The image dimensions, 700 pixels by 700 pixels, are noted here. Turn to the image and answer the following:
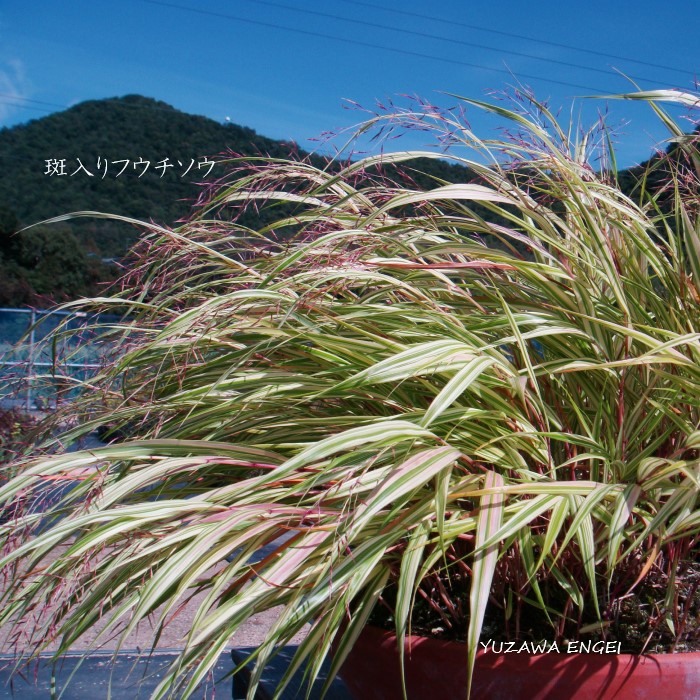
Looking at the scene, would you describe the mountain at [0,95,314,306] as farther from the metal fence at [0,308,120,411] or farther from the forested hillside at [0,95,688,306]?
the metal fence at [0,308,120,411]

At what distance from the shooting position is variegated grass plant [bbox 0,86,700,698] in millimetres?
748

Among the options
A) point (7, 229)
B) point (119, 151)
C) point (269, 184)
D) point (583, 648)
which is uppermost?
point (119, 151)

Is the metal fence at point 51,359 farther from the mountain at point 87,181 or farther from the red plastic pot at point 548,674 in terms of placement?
the mountain at point 87,181

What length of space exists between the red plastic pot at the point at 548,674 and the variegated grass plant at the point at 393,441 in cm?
7

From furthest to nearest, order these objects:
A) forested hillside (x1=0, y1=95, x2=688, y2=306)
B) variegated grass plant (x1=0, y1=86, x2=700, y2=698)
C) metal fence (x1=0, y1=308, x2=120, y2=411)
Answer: forested hillside (x1=0, y1=95, x2=688, y2=306)
metal fence (x1=0, y1=308, x2=120, y2=411)
variegated grass plant (x1=0, y1=86, x2=700, y2=698)

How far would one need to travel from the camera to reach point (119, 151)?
2202cm

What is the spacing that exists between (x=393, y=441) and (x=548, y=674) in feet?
0.94

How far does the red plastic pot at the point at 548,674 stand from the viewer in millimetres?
768

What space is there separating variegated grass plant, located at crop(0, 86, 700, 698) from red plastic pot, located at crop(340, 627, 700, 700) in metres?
0.07

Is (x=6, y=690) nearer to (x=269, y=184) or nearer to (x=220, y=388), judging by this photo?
(x=220, y=388)

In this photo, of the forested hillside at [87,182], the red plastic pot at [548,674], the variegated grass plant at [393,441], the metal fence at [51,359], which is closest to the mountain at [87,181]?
the forested hillside at [87,182]

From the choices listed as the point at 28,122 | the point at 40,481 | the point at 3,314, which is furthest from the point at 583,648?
the point at 28,122

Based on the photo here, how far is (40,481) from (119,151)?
22.8m

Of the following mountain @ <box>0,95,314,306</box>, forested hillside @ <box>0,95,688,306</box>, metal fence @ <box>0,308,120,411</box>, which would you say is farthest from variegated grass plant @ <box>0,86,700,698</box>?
forested hillside @ <box>0,95,688,306</box>
